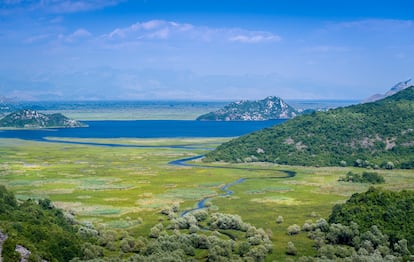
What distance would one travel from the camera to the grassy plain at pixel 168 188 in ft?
332

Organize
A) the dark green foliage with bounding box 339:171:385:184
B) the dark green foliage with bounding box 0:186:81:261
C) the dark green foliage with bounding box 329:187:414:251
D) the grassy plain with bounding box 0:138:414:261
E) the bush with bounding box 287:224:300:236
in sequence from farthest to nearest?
1. the dark green foliage with bounding box 339:171:385:184
2. the grassy plain with bounding box 0:138:414:261
3. the bush with bounding box 287:224:300:236
4. the dark green foliage with bounding box 329:187:414:251
5. the dark green foliage with bounding box 0:186:81:261

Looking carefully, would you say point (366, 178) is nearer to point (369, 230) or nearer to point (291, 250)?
point (369, 230)

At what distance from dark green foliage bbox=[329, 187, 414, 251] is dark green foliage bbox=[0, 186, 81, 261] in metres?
39.4

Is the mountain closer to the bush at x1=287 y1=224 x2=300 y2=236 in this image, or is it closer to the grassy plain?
the grassy plain

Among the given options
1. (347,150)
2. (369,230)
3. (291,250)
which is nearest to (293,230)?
(291,250)

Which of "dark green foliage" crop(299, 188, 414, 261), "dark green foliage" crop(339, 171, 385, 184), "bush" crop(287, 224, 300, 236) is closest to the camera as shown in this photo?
"dark green foliage" crop(299, 188, 414, 261)

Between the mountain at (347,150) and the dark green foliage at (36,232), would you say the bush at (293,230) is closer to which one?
the dark green foliage at (36,232)

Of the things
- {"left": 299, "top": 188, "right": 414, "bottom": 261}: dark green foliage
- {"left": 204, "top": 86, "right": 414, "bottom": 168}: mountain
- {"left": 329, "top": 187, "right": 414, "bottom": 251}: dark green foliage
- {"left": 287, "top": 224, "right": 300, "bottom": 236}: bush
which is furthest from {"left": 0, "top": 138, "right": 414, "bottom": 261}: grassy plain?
{"left": 204, "top": 86, "right": 414, "bottom": 168}: mountain

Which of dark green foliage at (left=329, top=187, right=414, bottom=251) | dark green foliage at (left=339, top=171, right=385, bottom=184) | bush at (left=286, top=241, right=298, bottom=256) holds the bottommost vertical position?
bush at (left=286, top=241, right=298, bottom=256)

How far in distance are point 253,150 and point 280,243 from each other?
4537 inches

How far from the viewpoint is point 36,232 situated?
69.5m

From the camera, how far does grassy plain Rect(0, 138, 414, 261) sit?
10106 cm

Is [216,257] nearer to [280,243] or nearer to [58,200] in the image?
[280,243]

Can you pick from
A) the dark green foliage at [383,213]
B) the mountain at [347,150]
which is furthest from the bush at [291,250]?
the mountain at [347,150]
